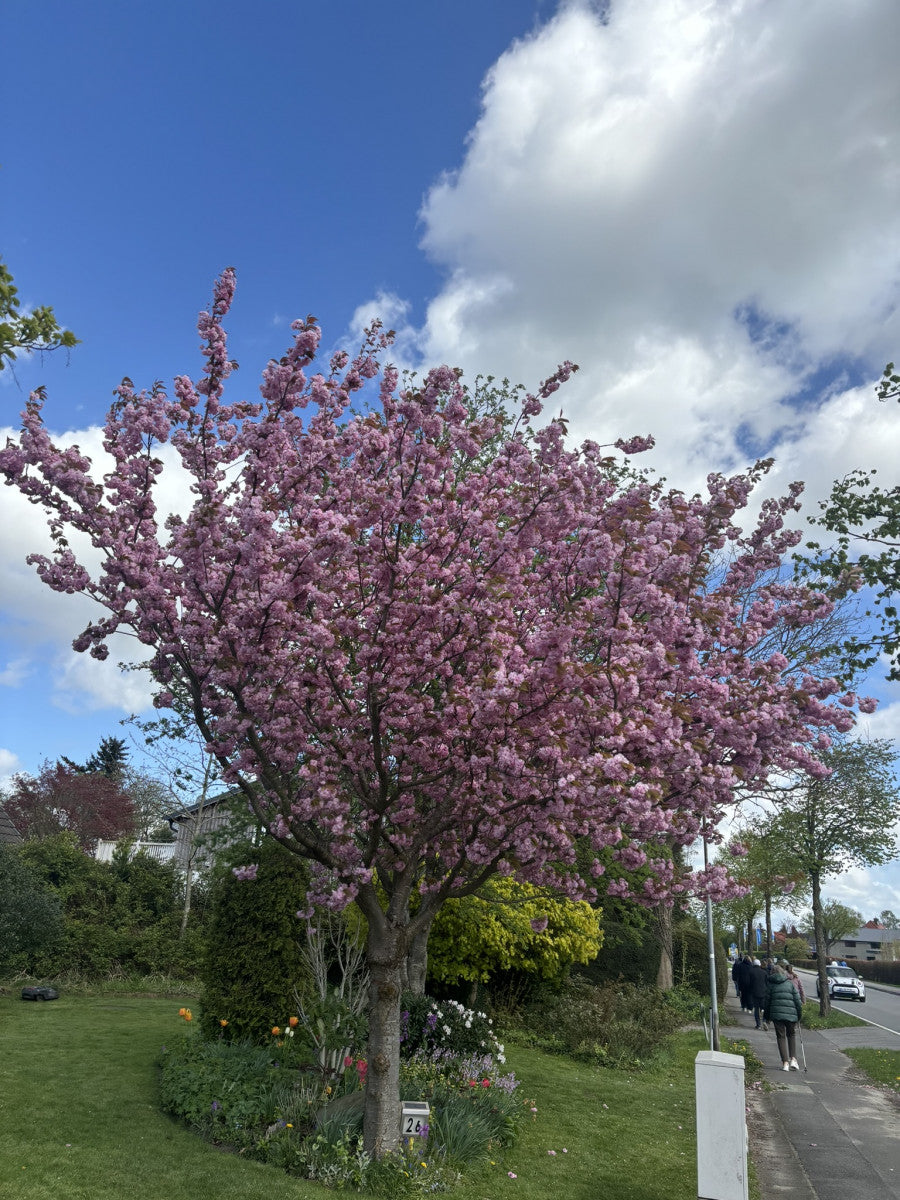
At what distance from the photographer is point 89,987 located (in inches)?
750

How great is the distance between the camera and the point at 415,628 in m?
7.44

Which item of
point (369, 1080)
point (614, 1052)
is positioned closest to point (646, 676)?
point (369, 1080)

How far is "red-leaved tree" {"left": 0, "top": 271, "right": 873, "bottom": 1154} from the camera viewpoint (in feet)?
22.3

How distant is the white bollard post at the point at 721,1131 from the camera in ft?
21.7

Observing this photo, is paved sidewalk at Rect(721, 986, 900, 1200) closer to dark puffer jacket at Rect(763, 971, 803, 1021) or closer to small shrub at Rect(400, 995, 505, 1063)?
dark puffer jacket at Rect(763, 971, 803, 1021)

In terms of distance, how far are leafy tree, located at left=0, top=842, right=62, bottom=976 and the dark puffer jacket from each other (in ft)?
46.7

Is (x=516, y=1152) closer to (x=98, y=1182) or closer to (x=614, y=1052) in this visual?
(x=98, y=1182)

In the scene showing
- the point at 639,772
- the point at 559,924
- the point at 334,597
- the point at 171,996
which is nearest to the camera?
the point at 639,772

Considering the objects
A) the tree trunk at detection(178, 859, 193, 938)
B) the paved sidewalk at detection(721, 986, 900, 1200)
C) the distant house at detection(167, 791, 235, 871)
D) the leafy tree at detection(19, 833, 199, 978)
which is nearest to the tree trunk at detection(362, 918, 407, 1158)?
the paved sidewalk at detection(721, 986, 900, 1200)

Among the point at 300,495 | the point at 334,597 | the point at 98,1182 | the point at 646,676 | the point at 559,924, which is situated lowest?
the point at 98,1182

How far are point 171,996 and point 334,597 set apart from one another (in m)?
15.6

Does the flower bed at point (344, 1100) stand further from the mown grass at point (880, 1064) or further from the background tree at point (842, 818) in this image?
the background tree at point (842, 818)

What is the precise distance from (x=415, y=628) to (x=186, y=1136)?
231 inches

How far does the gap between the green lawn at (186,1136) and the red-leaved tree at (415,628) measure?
151cm
